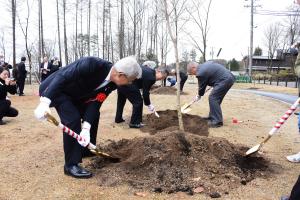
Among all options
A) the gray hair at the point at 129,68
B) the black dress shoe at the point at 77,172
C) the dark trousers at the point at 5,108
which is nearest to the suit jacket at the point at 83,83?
the gray hair at the point at 129,68

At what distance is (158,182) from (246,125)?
482 centimetres

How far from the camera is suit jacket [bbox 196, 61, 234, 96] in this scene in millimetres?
8484

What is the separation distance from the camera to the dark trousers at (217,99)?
8375 mm

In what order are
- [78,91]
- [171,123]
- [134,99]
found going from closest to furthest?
[78,91] < [134,99] < [171,123]

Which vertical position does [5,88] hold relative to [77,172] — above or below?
above

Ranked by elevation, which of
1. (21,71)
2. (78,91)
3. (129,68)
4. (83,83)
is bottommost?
(21,71)

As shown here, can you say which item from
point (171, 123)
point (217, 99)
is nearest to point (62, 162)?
point (171, 123)

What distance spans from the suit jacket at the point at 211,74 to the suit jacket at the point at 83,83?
Result: 4.00 meters

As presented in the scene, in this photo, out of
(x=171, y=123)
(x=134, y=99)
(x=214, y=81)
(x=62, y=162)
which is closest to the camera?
(x=62, y=162)

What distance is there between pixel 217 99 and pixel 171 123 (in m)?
1.15

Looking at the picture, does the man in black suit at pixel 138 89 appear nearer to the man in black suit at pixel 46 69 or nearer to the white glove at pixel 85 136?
the white glove at pixel 85 136

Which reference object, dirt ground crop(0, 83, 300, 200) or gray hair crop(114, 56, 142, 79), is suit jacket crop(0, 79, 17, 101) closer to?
dirt ground crop(0, 83, 300, 200)

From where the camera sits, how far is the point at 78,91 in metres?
4.79

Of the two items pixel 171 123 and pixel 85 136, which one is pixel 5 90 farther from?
pixel 85 136
